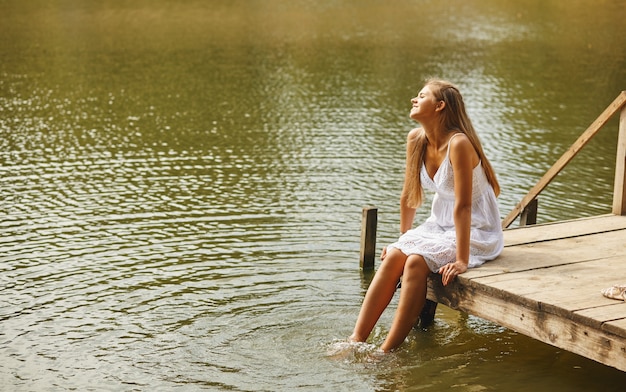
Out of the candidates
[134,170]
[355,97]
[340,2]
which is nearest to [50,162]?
[134,170]

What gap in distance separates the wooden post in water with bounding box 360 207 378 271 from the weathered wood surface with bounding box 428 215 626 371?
162 cm

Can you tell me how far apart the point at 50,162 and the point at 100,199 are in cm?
264

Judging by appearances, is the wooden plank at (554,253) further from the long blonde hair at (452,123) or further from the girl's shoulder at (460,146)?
the girl's shoulder at (460,146)

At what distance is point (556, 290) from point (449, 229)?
99 cm

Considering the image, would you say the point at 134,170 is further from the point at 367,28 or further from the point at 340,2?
the point at 340,2

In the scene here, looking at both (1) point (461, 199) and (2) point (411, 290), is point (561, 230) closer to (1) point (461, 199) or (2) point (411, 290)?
(1) point (461, 199)

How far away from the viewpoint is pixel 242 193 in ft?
40.2

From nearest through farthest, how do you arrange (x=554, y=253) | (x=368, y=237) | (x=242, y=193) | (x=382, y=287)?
1. (x=382, y=287)
2. (x=554, y=253)
3. (x=368, y=237)
4. (x=242, y=193)

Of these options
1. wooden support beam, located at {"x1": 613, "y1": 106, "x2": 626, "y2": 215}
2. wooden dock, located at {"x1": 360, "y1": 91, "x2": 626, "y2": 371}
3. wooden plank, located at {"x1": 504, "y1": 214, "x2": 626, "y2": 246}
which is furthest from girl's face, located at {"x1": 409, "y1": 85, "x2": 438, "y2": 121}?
wooden support beam, located at {"x1": 613, "y1": 106, "x2": 626, "y2": 215}

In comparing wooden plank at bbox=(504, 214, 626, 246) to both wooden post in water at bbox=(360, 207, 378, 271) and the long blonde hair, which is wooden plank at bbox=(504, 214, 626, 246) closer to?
the long blonde hair

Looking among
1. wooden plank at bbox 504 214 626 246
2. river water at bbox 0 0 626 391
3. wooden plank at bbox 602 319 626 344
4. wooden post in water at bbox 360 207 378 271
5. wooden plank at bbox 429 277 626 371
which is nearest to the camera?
wooden plank at bbox 602 319 626 344

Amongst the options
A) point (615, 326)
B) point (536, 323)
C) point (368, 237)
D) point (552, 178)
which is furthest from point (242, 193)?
point (615, 326)

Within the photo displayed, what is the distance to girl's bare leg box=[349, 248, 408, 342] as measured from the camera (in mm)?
6684

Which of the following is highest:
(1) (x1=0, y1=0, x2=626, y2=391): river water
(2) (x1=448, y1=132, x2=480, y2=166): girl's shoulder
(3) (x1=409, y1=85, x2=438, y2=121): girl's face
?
(3) (x1=409, y1=85, x2=438, y2=121): girl's face
